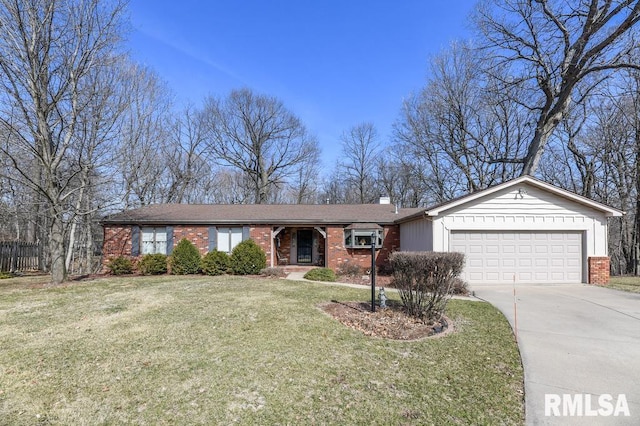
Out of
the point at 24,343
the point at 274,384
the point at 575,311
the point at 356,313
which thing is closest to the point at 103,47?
the point at 24,343

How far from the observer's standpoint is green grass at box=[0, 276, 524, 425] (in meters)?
3.35

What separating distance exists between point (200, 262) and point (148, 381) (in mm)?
11746

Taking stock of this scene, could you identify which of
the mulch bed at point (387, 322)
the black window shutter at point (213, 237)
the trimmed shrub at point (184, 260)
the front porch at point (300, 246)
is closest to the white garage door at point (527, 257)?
the mulch bed at point (387, 322)

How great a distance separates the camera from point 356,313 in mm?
7348

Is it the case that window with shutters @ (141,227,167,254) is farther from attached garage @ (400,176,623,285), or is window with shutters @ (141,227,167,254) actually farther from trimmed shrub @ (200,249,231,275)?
attached garage @ (400,176,623,285)

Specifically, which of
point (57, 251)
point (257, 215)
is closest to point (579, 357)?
point (257, 215)

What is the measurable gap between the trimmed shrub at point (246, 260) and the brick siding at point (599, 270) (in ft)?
40.8

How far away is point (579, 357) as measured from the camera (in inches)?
190

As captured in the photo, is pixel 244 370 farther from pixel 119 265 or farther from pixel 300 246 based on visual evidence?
pixel 300 246

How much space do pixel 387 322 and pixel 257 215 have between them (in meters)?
12.1

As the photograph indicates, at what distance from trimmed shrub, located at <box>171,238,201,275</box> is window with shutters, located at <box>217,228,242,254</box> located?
1.54 m

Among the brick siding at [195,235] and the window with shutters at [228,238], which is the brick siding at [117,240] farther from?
the window with shutters at [228,238]

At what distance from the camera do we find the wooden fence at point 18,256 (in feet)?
55.7

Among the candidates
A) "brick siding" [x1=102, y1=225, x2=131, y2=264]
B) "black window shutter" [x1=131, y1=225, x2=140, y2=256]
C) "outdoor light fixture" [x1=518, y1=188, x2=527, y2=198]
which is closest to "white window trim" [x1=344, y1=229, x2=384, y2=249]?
"outdoor light fixture" [x1=518, y1=188, x2=527, y2=198]
